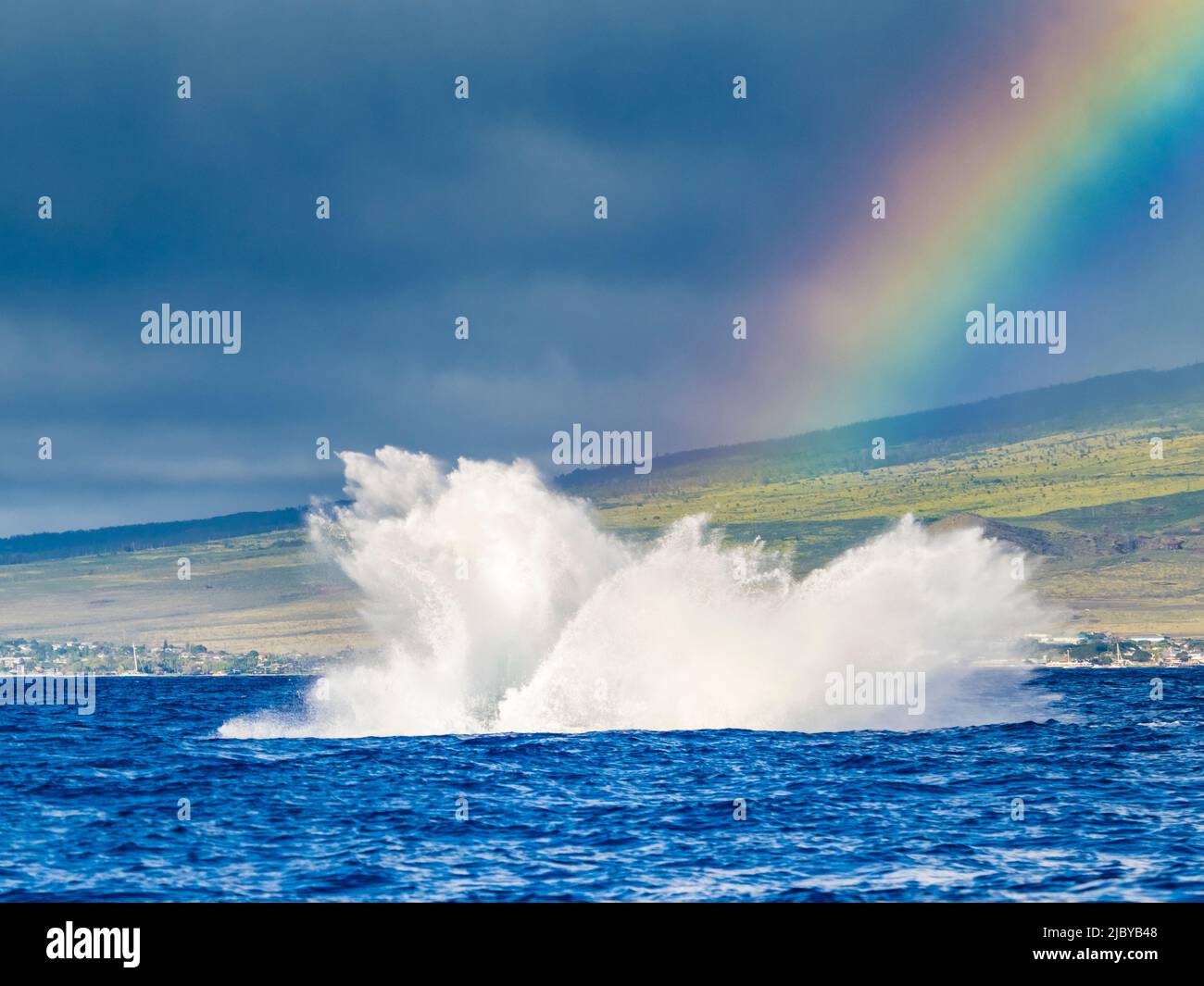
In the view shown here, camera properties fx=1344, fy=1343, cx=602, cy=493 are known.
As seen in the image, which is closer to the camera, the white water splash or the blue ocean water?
the blue ocean water

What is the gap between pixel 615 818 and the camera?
29625 mm

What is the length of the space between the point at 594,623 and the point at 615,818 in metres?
23.2

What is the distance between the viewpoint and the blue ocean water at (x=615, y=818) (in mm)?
22656

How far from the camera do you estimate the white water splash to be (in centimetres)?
5288

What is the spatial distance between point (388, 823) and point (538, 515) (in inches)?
1110

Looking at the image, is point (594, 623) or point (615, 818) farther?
point (594, 623)

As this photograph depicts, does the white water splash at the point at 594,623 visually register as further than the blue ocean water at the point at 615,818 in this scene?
Yes

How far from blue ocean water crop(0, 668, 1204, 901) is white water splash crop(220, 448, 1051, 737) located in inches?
160

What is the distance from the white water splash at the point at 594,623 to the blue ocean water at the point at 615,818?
4.07 metres

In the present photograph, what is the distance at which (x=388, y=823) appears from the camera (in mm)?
28891

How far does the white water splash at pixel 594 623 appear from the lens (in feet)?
173

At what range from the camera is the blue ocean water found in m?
22.7
